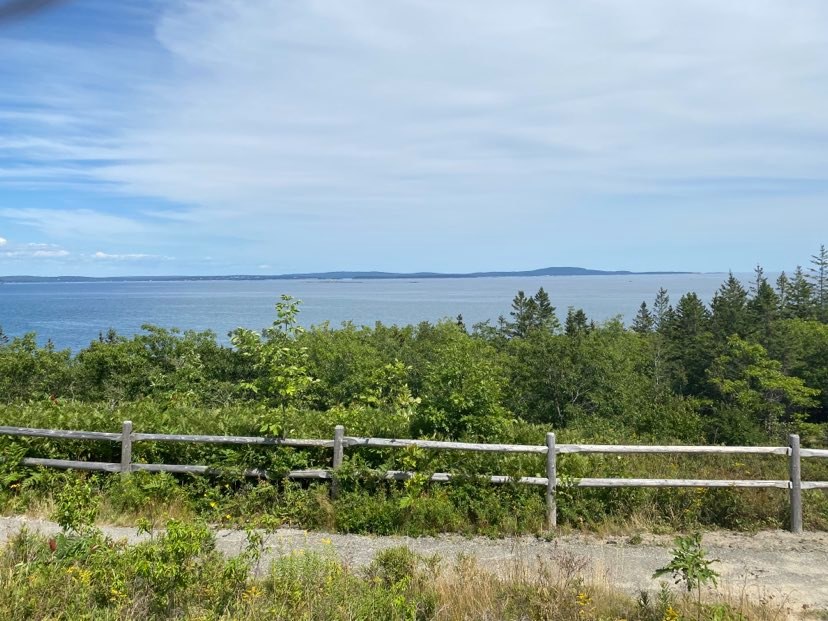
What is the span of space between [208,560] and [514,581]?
2.70m

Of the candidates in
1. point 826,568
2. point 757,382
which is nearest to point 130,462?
point 826,568

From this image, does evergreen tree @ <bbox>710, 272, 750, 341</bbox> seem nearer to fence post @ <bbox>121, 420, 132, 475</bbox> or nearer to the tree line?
the tree line

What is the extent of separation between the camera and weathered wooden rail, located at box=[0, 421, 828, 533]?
8.98 m

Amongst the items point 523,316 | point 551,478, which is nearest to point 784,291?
point 523,316

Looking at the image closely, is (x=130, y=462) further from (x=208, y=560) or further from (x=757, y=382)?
(x=757, y=382)

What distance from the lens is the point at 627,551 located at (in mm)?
8211

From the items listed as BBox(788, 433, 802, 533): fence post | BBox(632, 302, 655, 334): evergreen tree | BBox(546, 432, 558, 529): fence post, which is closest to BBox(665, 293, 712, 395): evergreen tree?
BBox(632, 302, 655, 334): evergreen tree

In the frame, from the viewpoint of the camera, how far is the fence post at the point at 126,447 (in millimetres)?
9523

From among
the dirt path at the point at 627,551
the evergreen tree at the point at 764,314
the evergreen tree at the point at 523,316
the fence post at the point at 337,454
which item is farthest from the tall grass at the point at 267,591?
the evergreen tree at the point at 523,316

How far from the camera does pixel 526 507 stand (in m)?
9.01

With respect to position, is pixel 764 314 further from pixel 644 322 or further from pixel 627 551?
pixel 627 551

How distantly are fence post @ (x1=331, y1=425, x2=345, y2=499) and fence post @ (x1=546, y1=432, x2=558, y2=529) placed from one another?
269 centimetres

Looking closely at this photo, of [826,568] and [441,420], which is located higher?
[441,420]

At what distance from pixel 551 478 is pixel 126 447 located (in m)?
5.66
